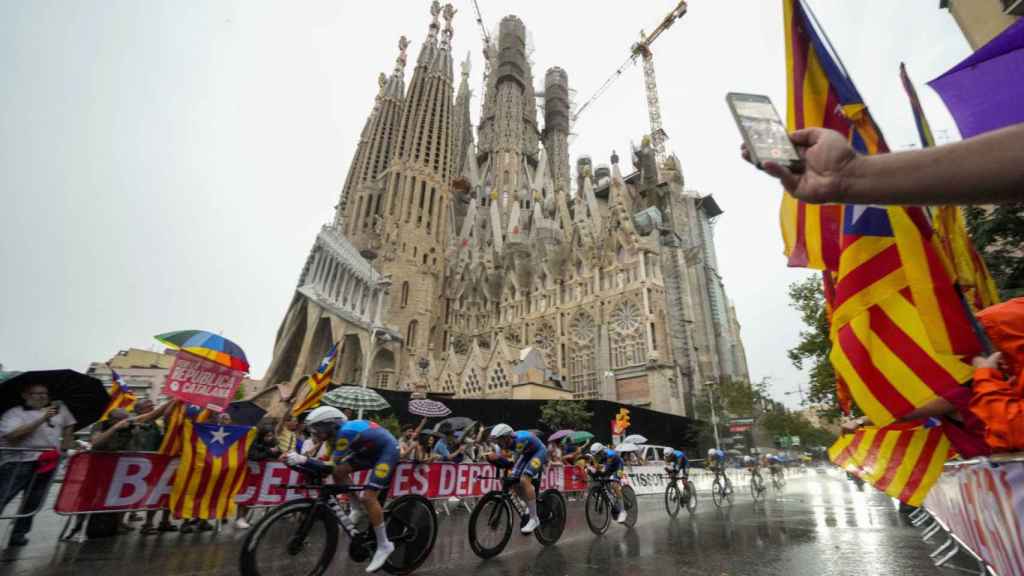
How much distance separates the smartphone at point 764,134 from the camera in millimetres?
1245

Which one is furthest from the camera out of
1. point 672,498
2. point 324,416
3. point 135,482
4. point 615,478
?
point 672,498

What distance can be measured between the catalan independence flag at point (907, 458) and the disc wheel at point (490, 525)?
4.04 meters

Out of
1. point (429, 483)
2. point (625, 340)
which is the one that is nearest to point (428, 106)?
point (625, 340)

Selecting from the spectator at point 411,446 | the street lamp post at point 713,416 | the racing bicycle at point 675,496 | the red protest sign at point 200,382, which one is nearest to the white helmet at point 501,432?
the spectator at point 411,446

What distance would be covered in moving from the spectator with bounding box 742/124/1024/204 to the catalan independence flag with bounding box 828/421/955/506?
318 cm

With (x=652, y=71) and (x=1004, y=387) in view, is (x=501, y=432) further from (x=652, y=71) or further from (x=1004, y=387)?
(x=652, y=71)

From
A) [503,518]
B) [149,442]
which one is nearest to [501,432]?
[503,518]

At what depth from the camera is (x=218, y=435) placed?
6.52 metres

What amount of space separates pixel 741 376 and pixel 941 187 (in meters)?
54.4

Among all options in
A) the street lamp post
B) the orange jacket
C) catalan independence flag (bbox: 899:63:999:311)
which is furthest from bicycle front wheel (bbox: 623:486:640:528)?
the street lamp post

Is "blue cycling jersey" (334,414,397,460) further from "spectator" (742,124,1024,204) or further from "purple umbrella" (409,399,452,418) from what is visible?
"purple umbrella" (409,399,452,418)

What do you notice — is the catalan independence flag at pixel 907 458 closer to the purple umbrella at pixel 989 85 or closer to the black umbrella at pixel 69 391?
the purple umbrella at pixel 989 85

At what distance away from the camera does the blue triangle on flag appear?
6.41 meters

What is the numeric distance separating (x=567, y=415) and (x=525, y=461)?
20954mm
